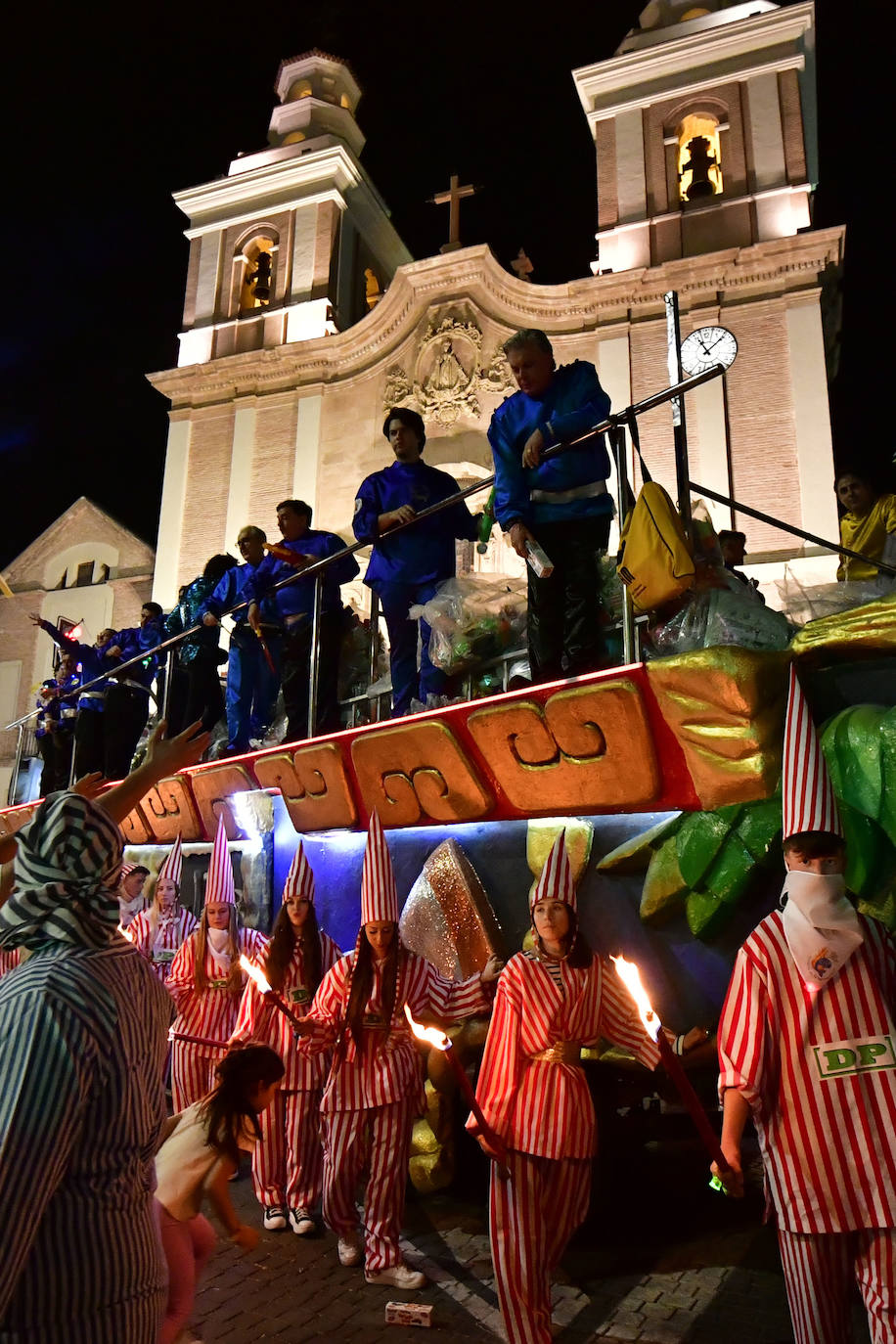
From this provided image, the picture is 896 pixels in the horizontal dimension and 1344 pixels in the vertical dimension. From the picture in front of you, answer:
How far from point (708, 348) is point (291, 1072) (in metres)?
11.7

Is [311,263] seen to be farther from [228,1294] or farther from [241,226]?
[228,1294]

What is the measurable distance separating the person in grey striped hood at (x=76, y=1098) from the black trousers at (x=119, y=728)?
26.1ft

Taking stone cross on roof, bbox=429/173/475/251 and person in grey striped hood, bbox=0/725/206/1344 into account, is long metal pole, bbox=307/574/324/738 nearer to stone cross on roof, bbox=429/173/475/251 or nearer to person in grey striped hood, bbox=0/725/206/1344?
person in grey striped hood, bbox=0/725/206/1344

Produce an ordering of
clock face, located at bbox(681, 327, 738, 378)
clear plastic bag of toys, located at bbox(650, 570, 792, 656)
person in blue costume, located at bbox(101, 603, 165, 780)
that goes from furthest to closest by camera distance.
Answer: clock face, located at bbox(681, 327, 738, 378) < person in blue costume, located at bbox(101, 603, 165, 780) < clear plastic bag of toys, located at bbox(650, 570, 792, 656)

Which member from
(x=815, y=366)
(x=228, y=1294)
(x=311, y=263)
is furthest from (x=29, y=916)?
(x=311, y=263)

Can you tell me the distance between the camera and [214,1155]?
3.62 metres

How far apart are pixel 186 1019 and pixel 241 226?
1827 cm

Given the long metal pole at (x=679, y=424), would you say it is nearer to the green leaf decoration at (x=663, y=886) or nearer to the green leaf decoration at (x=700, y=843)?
the green leaf decoration at (x=700, y=843)

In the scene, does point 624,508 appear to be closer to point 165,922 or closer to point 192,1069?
point 192,1069

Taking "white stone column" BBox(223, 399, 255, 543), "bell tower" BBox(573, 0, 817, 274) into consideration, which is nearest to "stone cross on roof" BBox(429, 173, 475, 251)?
"bell tower" BBox(573, 0, 817, 274)

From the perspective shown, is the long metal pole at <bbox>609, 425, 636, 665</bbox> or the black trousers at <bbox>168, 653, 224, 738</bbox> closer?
the long metal pole at <bbox>609, 425, 636, 665</bbox>

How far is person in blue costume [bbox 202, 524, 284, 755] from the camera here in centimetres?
798

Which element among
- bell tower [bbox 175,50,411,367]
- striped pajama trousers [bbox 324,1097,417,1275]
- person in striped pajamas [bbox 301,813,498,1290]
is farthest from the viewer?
bell tower [bbox 175,50,411,367]

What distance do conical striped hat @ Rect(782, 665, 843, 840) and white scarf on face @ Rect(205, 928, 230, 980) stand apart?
4719 millimetres
